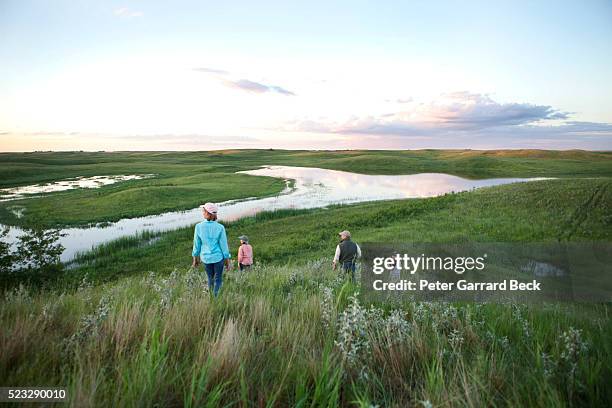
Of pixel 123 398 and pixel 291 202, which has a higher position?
pixel 123 398

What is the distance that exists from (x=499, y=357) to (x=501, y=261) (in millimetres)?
14171

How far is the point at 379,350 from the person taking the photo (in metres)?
2.72

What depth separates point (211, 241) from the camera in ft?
25.2

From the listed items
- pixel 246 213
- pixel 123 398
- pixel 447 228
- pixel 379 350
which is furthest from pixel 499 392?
pixel 246 213

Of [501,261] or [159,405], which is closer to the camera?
[159,405]

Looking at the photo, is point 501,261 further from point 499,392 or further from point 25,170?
point 25,170
